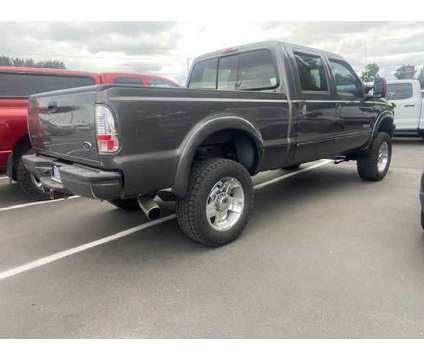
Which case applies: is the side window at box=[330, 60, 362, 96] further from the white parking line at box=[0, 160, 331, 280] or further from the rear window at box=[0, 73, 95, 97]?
the rear window at box=[0, 73, 95, 97]

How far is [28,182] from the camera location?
5.18m

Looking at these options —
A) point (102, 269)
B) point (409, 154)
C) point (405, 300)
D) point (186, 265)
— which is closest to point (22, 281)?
point (102, 269)

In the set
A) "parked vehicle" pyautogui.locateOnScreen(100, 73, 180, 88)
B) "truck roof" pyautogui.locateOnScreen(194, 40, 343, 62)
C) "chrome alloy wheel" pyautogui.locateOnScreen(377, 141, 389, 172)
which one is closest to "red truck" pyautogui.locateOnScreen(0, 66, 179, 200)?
"parked vehicle" pyautogui.locateOnScreen(100, 73, 180, 88)

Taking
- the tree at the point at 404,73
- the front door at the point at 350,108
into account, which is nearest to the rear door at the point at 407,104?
the front door at the point at 350,108

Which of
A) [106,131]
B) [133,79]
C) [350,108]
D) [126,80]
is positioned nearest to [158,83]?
[133,79]

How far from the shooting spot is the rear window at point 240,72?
406 cm

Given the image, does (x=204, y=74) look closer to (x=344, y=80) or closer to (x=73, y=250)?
(x=344, y=80)

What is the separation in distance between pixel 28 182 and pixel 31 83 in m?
1.80

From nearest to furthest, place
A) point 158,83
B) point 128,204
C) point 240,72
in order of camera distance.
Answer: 1. point 240,72
2. point 128,204
3. point 158,83

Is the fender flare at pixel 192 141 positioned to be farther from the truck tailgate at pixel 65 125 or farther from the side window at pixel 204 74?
the side window at pixel 204 74

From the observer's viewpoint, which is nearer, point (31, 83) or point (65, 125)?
point (65, 125)

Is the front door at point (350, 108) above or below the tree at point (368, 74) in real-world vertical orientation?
below

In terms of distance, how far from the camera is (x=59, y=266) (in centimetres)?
315

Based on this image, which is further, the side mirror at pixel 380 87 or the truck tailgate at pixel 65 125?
the side mirror at pixel 380 87
